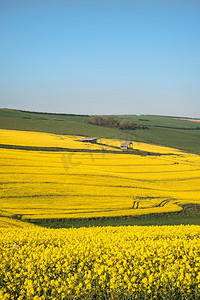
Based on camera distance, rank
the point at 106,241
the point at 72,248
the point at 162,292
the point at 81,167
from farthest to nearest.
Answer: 1. the point at 81,167
2. the point at 106,241
3. the point at 72,248
4. the point at 162,292

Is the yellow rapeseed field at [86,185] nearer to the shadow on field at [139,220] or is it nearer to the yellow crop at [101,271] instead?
the shadow on field at [139,220]

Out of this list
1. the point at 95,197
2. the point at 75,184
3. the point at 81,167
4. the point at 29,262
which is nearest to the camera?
the point at 29,262

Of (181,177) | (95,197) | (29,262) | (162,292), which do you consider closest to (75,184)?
(95,197)

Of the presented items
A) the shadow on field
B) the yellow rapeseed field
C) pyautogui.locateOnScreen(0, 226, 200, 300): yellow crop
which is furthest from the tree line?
pyautogui.locateOnScreen(0, 226, 200, 300): yellow crop

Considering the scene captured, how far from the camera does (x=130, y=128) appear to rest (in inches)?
4304

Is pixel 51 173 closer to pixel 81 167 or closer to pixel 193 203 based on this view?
pixel 81 167

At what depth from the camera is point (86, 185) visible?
115 feet

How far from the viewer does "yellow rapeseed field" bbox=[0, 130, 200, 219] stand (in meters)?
28.9

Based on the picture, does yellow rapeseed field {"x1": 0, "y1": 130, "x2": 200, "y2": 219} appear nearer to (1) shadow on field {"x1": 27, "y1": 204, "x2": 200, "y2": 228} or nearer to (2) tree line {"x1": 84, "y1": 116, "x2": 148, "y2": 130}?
(1) shadow on field {"x1": 27, "y1": 204, "x2": 200, "y2": 228}

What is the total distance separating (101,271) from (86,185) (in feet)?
84.9

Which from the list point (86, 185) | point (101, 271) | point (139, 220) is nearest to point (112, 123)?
point (86, 185)

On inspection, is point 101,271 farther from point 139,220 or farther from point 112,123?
point 112,123

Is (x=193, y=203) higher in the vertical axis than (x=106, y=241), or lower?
lower

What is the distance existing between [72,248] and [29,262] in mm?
1751
